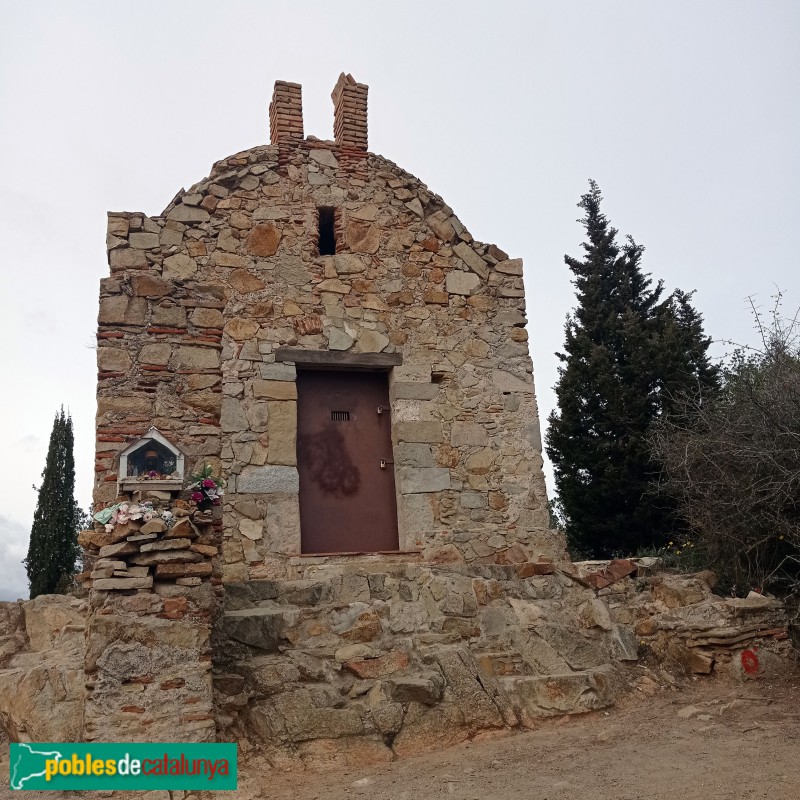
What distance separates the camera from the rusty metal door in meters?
7.40

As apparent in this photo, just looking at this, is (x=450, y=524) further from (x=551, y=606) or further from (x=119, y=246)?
(x=119, y=246)

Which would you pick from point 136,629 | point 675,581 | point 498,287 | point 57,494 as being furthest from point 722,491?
point 57,494

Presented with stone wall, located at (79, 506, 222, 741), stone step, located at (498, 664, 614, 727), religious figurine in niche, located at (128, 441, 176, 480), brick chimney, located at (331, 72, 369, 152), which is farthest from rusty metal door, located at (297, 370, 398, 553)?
brick chimney, located at (331, 72, 369, 152)

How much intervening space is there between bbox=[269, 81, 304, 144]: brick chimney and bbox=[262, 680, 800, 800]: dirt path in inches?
257

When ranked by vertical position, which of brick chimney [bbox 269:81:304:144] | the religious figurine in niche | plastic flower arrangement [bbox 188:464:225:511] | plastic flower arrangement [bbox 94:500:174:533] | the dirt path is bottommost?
the dirt path

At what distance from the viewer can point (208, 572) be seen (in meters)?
4.77

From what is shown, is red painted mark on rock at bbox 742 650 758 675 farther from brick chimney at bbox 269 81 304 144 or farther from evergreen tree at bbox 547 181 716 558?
brick chimney at bbox 269 81 304 144

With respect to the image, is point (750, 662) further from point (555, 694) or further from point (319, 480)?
point (319, 480)

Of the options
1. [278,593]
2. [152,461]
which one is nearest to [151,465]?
[152,461]

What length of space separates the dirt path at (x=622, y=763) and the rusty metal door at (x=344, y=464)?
2.63 meters

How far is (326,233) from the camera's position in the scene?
27.3 feet

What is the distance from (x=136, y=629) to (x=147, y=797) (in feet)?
3.07

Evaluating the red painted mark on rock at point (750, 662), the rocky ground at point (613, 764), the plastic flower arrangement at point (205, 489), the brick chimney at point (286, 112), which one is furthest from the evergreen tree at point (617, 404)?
the plastic flower arrangement at point (205, 489)
